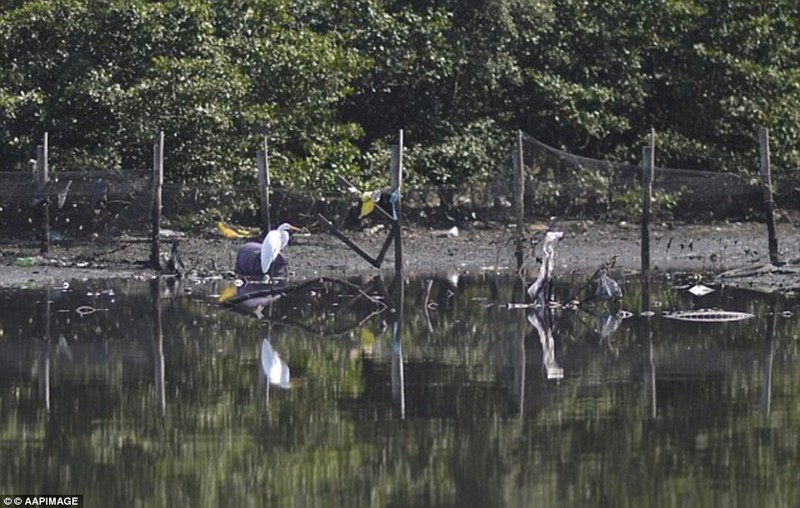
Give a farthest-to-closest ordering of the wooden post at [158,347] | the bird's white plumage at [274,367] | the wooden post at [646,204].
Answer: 1. the wooden post at [646,204]
2. the bird's white plumage at [274,367]
3. the wooden post at [158,347]

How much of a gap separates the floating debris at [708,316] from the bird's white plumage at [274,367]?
4.51m

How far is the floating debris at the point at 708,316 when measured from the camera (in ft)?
54.9

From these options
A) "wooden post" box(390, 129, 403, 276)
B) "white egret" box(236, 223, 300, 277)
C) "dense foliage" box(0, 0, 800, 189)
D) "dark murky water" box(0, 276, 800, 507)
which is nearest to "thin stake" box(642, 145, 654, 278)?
"wooden post" box(390, 129, 403, 276)

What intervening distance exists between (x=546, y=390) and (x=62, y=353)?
4679 millimetres

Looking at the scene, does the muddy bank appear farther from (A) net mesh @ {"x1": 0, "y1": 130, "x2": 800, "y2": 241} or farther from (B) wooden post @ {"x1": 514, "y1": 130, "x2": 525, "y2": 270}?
(B) wooden post @ {"x1": 514, "y1": 130, "x2": 525, "y2": 270}

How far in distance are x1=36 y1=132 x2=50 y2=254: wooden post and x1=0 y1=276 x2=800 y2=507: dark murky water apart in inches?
178

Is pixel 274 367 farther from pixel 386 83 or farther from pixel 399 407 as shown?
pixel 386 83

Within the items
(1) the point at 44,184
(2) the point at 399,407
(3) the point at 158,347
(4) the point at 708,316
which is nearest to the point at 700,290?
(4) the point at 708,316

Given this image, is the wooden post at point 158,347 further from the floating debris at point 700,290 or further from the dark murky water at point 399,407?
the floating debris at point 700,290

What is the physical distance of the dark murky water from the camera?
29.6 feet

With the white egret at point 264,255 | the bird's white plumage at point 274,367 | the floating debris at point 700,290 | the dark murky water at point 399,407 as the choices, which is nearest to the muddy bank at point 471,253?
the white egret at point 264,255

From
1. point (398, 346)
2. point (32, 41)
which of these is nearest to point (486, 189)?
point (32, 41)

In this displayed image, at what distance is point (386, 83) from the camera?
27.6 m

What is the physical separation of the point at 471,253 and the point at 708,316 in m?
7.80
